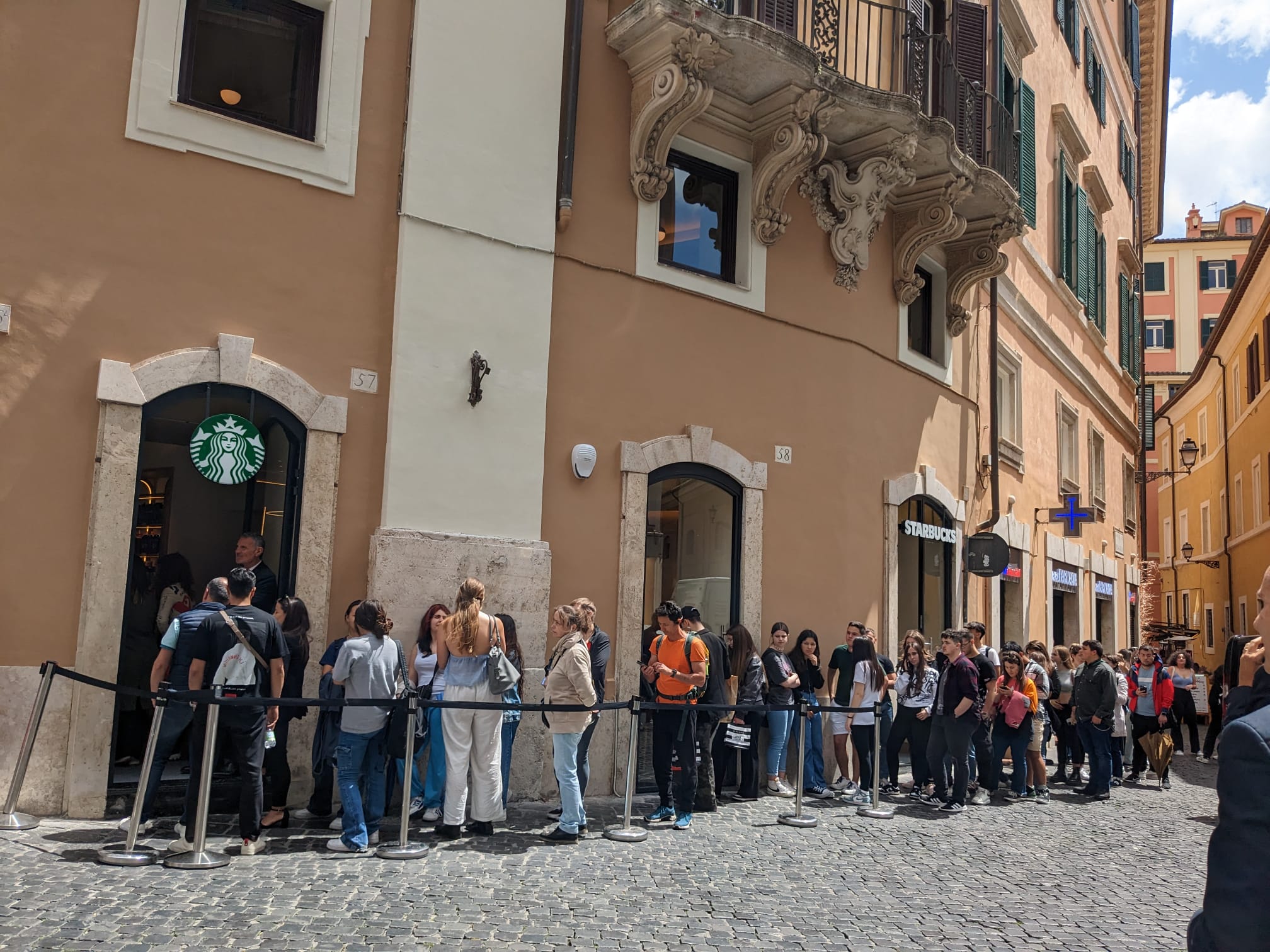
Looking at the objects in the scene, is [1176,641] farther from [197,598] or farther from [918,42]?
[197,598]

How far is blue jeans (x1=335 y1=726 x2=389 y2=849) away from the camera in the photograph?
7234 millimetres

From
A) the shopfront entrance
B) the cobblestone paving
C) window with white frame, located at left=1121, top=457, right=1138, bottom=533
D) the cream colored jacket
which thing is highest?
window with white frame, located at left=1121, top=457, right=1138, bottom=533

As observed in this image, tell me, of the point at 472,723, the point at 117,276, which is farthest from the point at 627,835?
the point at 117,276

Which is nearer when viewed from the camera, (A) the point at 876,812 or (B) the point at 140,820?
(B) the point at 140,820

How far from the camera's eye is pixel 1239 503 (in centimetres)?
3209

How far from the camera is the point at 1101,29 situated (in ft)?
78.6

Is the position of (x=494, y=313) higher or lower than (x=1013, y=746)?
higher

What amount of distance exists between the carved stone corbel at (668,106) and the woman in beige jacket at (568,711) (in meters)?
4.47

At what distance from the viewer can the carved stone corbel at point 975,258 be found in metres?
14.4

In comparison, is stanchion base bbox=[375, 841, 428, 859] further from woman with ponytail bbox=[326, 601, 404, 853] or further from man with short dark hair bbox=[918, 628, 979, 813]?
man with short dark hair bbox=[918, 628, 979, 813]

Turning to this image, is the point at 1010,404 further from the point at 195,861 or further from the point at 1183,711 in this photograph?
the point at 195,861

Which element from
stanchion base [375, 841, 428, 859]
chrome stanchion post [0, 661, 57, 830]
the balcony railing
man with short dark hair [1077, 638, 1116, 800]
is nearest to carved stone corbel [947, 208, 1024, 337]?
the balcony railing

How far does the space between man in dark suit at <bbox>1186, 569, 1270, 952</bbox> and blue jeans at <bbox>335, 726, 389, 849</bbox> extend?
5.94 metres

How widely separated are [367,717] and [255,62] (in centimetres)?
516
